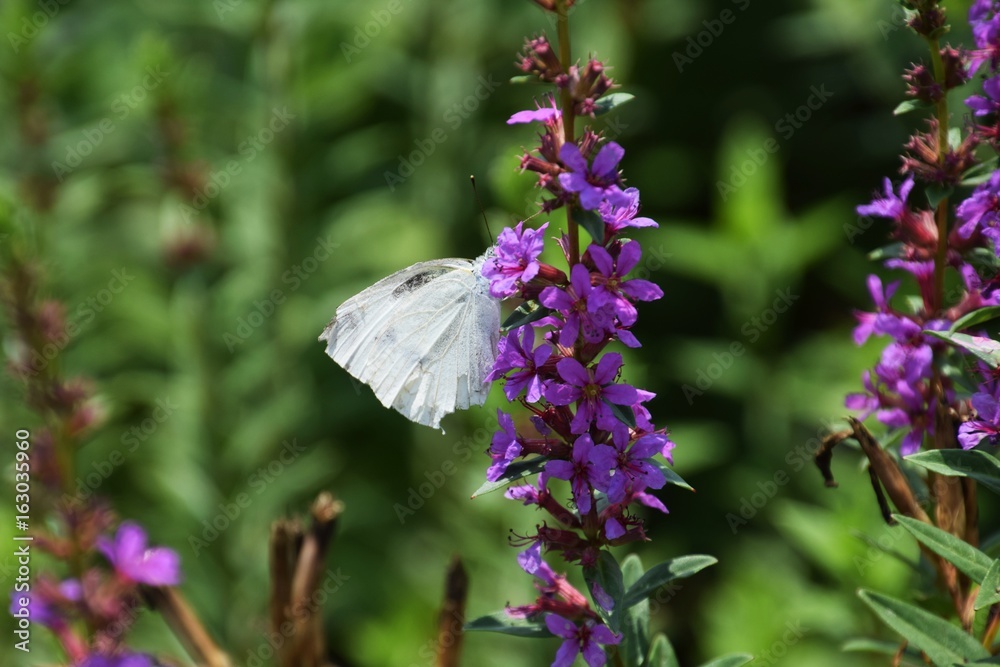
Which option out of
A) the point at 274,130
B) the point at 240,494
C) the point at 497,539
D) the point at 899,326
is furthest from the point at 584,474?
the point at 274,130

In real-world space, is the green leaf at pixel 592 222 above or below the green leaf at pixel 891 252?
above

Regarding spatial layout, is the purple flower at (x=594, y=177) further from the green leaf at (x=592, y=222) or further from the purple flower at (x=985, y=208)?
the purple flower at (x=985, y=208)

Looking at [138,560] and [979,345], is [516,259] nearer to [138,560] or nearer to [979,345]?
[979,345]

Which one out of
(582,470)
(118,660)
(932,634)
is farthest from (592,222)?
(118,660)

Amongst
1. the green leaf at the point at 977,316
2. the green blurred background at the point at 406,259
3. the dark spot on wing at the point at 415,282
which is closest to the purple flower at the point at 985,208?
the green leaf at the point at 977,316

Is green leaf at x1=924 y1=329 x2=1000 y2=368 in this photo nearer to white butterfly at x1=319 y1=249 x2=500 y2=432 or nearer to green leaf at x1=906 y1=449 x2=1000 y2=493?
green leaf at x1=906 y1=449 x2=1000 y2=493

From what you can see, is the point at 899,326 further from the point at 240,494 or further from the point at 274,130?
the point at 274,130
